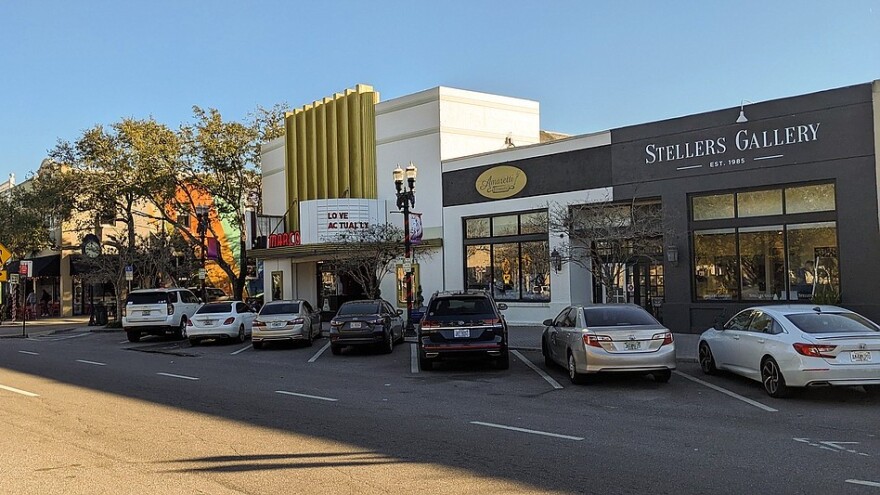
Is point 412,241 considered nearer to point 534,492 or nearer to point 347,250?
point 347,250

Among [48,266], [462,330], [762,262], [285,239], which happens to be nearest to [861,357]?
[462,330]

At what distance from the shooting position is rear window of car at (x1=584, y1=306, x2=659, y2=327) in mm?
13047

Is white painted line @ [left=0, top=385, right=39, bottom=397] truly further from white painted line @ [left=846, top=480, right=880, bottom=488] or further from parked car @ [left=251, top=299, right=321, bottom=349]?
white painted line @ [left=846, top=480, right=880, bottom=488]

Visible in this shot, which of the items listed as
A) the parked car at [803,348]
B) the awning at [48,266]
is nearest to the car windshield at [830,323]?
the parked car at [803,348]

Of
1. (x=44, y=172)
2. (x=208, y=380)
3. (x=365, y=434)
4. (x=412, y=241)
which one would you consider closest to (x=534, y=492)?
(x=365, y=434)

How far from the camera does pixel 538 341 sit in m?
20.7

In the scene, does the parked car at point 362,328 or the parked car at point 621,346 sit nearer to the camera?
the parked car at point 621,346

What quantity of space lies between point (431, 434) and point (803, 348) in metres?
5.74

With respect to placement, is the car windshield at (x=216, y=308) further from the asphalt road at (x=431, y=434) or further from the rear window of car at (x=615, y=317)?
the rear window of car at (x=615, y=317)

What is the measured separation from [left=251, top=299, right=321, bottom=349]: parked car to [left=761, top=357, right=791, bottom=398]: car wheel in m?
13.5

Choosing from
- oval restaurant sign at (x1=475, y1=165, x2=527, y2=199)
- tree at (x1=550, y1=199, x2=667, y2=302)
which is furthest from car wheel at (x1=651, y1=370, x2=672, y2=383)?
oval restaurant sign at (x1=475, y1=165, x2=527, y2=199)

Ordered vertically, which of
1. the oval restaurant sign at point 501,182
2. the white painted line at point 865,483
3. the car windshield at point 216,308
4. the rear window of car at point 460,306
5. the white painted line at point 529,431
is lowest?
the white painted line at point 865,483

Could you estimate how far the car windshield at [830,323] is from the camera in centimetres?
1127

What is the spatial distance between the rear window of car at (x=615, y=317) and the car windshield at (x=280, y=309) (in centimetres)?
1100
